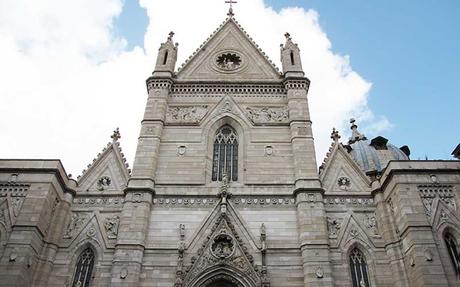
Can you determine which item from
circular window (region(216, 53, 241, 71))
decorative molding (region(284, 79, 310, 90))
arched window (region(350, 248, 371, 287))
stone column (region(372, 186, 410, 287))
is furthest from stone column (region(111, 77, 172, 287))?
stone column (region(372, 186, 410, 287))

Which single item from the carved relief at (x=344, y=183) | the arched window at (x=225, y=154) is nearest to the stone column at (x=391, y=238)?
the carved relief at (x=344, y=183)

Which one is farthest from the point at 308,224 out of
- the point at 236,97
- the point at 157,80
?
the point at 157,80

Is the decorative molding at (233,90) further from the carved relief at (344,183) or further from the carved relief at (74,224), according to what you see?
the carved relief at (74,224)

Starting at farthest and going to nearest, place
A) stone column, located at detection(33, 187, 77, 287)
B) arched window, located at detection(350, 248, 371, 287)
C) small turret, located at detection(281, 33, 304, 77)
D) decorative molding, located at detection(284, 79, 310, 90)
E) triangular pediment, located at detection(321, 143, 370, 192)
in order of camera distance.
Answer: small turret, located at detection(281, 33, 304, 77) < decorative molding, located at detection(284, 79, 310, 90) < triangular pediment, located at detection(321, 143, 370, 192) < arched window, located at detection(350, 248, 371, 287) < stone column, located at detection(33, 187, 77, 287)

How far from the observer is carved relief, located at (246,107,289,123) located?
68.4ft

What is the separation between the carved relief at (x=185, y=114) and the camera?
68.5ft

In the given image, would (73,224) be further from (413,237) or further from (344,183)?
(413,237)

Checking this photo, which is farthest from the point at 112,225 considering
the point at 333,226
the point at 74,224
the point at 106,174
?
the point at 333,226

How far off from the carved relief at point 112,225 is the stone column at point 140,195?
414 millimetres

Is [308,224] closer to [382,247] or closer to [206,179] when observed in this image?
[382,247]

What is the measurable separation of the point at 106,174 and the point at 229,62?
32.1 feet

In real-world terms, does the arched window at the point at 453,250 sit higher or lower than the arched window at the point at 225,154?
lower

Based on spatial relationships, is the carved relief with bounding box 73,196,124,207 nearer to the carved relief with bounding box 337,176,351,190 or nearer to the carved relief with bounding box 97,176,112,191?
the carved relief with bounding box 97,176,112,191

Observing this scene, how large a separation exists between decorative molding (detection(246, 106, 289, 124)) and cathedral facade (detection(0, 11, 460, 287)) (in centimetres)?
7
